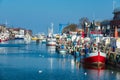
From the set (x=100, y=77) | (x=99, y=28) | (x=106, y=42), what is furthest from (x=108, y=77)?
(x=99, y=28)

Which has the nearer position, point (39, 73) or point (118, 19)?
point (39, 73)

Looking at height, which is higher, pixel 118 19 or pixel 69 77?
pixel 118 19

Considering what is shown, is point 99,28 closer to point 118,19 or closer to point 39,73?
point 118,19

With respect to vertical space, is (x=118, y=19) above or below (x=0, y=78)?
above

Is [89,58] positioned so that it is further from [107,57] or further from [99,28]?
[99,28]

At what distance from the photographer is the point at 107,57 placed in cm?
7262

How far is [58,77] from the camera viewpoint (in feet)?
183

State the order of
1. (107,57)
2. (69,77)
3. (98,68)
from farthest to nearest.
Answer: (107,57), (98,68), (69,77)

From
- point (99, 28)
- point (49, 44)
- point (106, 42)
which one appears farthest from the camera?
point (49, 44)

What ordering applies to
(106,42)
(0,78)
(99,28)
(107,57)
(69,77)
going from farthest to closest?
(99,28)
(106,42)
(107,57)
(69,77)
(0,78)

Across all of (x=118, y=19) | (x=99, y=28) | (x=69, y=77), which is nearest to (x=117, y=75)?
(x=69, y=77)

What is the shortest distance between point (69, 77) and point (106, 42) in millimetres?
36262

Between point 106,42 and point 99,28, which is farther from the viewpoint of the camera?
point 99,28

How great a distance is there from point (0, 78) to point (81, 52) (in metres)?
40.8
